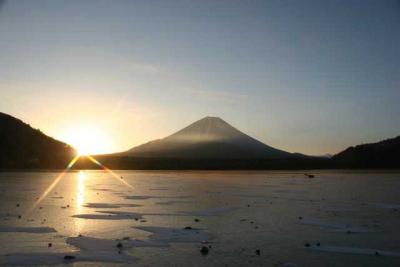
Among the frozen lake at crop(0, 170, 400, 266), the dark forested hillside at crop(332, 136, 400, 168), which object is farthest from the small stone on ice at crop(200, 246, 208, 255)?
the dark forested hillside at crop(332, 136, 400, 168)

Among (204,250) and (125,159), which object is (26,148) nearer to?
(125,159)

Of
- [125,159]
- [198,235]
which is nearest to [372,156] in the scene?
[125,159]

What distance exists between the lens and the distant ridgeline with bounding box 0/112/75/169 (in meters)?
124

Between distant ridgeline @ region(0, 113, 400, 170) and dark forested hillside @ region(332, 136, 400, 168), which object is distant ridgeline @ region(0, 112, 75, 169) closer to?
distant ridgeline @ region(0, 113, 400, 170)

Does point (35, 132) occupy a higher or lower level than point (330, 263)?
higher

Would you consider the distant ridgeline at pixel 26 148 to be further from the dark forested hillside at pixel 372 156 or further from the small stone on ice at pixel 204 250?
the small stone on ice at pixel 204 250

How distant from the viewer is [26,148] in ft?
430

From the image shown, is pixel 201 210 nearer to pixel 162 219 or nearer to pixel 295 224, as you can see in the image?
pixel 162 219

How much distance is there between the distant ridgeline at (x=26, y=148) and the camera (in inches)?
4877

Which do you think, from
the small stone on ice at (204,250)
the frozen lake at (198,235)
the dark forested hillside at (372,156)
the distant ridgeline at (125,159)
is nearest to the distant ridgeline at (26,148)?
the distant ridgeline at (125,159)

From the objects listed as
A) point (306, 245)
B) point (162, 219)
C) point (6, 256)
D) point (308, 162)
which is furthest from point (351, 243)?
point (308, 162)

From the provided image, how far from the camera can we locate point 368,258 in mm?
13117

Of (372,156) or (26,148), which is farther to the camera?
(372,156)

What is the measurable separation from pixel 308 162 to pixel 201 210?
149091mm
